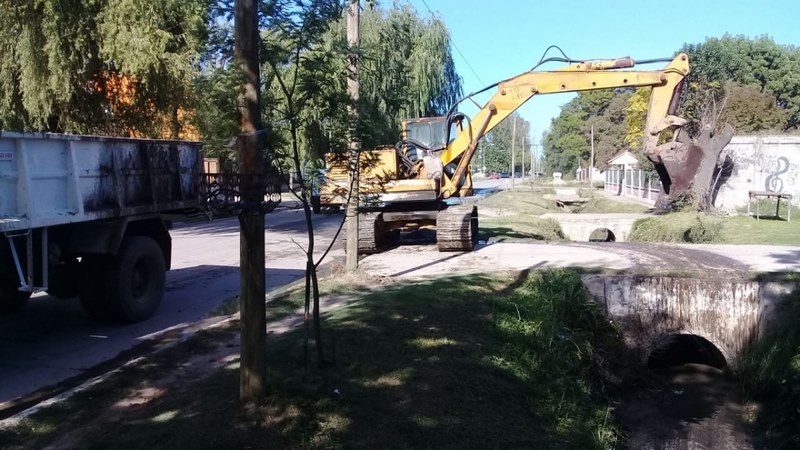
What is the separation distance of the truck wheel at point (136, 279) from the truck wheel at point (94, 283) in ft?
0.26

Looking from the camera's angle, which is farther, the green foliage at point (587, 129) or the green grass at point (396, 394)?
the green foliage at point (587, 129)

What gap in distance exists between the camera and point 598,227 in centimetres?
2278

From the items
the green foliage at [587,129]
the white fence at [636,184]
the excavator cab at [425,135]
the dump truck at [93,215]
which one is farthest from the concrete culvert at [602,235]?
the green foliage at [587,129]

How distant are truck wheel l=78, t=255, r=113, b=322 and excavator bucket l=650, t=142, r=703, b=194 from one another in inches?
625

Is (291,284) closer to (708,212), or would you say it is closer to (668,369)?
(668,369)

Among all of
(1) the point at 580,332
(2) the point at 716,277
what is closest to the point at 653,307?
(2) the point at 716,277

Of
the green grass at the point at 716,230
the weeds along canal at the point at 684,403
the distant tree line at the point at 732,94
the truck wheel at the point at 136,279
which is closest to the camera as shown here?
the weeds along canal at the point at 684,403

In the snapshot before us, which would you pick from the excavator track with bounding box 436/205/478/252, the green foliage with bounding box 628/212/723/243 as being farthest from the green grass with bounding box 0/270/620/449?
the green foliage with bounding box 628/212/723/243

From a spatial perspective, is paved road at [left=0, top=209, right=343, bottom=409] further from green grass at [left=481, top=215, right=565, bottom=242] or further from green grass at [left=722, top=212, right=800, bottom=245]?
green grass at [left=722, top=212, right=800, bottom=245]

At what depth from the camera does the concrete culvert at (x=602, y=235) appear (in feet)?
72.0

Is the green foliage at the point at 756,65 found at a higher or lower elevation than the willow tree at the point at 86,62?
higher

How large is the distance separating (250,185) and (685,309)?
8393 millimetres

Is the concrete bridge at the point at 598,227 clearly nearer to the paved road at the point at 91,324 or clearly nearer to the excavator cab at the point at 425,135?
the excavator cab at the point at 425,135

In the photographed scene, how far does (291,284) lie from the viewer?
11945 mm
